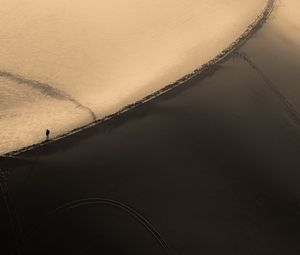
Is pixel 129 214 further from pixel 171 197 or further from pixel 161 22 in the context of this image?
pixel 161 22

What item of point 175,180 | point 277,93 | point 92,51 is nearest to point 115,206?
point 175,180

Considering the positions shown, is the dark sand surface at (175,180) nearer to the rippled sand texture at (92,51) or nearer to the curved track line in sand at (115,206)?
the curved track line in sand at (115,206)

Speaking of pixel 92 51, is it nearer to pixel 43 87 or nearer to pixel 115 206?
pixel 43 87

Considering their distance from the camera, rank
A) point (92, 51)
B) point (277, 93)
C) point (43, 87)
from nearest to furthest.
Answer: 1. point (43, 87)
2. point (277, 93)
3. point (92, 51)

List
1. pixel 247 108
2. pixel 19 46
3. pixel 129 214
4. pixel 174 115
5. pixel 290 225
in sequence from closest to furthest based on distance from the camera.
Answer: pixel 129 214
pixel 290 225
pixel 174 115
pixel 247 108
pixel 19 46

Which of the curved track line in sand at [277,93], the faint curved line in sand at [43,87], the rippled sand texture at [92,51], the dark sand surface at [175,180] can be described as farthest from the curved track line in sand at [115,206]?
the curved track line in sand at [277,93]

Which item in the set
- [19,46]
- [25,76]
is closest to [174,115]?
[25,76]

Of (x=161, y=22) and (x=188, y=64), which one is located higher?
(x=161, y=22)
